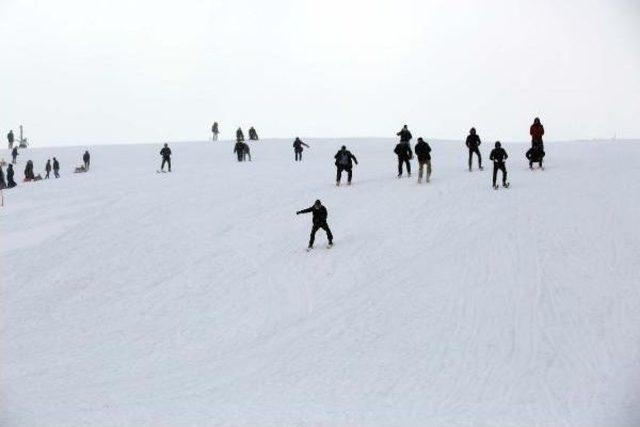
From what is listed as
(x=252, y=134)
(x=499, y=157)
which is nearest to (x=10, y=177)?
(x=252, y=134)

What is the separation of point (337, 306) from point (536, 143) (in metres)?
14.3

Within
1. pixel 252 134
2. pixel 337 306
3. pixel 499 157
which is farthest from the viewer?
pixel 252 134

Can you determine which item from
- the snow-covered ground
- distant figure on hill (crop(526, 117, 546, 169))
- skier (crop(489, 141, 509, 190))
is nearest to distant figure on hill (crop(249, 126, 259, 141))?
the snow-covered ground

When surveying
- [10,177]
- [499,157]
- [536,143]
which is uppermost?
[536,143]

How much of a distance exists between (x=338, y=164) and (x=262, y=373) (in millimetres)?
14437

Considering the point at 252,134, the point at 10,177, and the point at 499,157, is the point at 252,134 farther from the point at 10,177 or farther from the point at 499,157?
the point at 499,157

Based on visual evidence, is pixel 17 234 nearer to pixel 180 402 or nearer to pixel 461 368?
pixel 180 402

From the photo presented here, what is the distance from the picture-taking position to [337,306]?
1688 centimetres

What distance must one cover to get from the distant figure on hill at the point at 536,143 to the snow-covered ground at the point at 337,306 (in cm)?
73

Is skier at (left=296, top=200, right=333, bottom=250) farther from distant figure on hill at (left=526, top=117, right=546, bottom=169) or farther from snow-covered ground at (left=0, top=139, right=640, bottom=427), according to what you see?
distant figure on hill at (left=526, top=117, right=546, bottom=169)

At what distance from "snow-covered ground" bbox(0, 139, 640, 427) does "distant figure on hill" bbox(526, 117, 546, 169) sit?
0.73 metres

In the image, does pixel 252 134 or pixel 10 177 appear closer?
pixel 10 177

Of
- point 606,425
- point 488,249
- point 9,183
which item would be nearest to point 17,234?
point 9,183

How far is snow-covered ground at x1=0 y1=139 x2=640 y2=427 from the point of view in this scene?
12711mm
